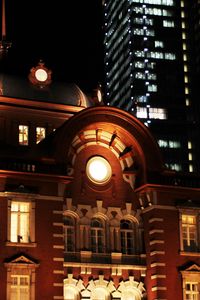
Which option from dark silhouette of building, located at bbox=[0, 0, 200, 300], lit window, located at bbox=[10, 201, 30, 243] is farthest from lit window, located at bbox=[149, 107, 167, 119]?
lit window, located at bbox=[10, 201, 30, 243]

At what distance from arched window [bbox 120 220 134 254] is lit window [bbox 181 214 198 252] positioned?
292 centimetres

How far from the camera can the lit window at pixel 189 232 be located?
39.0 metres

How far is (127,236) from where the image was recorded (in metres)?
39.2

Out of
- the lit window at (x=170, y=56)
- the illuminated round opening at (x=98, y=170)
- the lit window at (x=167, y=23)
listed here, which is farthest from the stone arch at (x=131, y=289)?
the lit window at (x=167, y=23)

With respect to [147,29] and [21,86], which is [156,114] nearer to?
→ [147,29]

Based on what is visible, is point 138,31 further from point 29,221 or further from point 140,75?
point 29,221

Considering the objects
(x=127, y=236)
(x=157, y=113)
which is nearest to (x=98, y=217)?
(x=127, y=236)

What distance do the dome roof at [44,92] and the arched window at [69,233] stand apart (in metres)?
10.4

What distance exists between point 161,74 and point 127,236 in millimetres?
95713

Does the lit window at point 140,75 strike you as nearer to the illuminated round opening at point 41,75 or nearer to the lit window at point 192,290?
the illuminated round opening at point 41,75

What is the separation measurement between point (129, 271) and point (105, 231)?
8.55ft

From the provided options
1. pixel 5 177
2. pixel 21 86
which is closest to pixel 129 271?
pixel 5 177

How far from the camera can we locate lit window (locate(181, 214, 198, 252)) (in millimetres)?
39031

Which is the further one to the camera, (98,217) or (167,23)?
(167,23)
